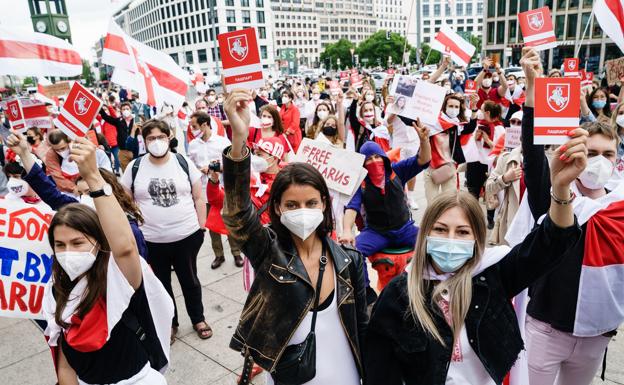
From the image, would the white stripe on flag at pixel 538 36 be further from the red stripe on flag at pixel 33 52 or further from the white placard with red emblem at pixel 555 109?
the red stripe on flag at pixel 33 52

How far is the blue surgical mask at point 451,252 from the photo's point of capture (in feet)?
6.26

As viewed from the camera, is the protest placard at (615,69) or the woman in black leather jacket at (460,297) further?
the protest placard at (615,69)

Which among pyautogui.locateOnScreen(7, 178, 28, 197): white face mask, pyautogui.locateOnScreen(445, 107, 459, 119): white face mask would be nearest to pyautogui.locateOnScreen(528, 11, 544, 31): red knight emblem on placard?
pyautogui.locateOnScreen(445, 107, 459, 119): white face mask

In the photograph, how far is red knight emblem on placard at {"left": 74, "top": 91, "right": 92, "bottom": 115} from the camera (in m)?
3.30

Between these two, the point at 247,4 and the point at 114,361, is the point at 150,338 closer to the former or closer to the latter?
the point at 114,361

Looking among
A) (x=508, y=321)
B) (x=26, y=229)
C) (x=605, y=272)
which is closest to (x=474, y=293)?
(x=508, y=321)

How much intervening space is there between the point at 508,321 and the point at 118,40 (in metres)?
5.53

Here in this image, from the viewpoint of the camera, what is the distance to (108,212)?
2047 mm

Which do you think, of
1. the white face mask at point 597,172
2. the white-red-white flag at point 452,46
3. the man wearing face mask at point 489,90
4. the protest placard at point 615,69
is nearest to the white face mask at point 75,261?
the white face mask at point 597,172

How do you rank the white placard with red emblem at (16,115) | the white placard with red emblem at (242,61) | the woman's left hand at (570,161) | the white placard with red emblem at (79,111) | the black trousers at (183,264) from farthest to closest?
the white placard with red emblem at (16,115), the black trousers at (183,264), the white placard with red emblem at (79,111), the white placard with red emblem at (242,61), the woman's left hand at (570,161)

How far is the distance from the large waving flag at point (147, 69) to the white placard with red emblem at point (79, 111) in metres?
2.11

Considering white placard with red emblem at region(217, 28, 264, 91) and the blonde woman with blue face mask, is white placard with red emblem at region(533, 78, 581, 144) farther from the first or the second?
white placard with red emblem at region(217, 28, 264, 91)

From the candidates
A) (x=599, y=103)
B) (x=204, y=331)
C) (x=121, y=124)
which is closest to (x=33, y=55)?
(x=204, y=331)

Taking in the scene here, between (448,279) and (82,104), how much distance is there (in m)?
2.88
